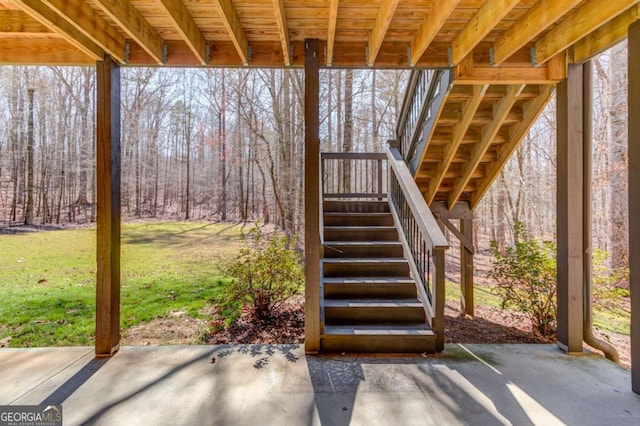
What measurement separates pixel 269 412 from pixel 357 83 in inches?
406

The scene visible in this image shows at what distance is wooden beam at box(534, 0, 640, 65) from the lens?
2.13 meters

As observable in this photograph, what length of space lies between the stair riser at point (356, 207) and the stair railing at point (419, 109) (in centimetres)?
81

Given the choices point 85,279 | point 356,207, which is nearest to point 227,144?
point 85,279

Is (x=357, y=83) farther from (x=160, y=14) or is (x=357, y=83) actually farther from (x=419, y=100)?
(x=160, y=14)

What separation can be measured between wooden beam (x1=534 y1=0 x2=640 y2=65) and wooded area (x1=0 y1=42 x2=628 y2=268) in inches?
224

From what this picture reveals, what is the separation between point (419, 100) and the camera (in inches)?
171

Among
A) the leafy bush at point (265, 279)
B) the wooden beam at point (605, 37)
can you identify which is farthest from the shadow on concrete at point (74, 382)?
the wooden beam at point (605, 37)

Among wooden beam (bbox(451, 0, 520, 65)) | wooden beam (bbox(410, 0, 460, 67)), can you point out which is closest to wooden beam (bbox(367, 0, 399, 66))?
wooden beam (bbox(410, 0, 460, 67))

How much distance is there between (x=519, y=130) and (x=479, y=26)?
6.90 ft

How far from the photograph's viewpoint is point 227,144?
13.1 meters

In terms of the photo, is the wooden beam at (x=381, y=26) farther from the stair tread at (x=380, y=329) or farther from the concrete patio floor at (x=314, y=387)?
the concrete patio floor at (x=314, y=387)

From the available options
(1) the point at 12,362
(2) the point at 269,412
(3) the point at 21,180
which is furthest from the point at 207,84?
(2) the point at 269,412

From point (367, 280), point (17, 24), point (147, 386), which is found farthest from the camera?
point (367, 280)

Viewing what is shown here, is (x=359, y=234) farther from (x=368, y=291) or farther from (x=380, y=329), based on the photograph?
(x=380, y=329)
